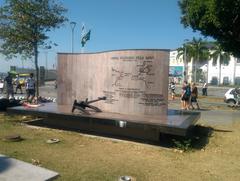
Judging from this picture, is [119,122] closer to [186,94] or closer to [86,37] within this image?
[186,94]

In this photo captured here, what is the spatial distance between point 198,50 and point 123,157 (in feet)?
247

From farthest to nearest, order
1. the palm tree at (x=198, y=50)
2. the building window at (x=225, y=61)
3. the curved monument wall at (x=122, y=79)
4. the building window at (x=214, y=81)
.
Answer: the building window at (x=214, y=81) → the building window at (x=225, y=61) → the palm tree at (x=198, y=50) → the curved monument wall at (x=122, y=79)

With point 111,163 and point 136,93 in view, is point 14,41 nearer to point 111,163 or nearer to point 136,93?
point 136,93

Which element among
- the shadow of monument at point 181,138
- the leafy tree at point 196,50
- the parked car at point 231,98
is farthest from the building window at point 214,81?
the shadow of monument at point 181,138

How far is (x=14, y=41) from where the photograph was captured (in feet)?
57.0

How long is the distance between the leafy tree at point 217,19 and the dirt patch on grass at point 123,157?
267 inches

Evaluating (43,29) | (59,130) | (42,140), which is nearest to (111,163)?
(42,140)

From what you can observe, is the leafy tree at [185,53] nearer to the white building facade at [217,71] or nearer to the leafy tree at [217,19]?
the white building facade at [217,71]

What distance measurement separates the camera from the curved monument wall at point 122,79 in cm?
1129

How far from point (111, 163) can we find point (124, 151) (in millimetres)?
1283

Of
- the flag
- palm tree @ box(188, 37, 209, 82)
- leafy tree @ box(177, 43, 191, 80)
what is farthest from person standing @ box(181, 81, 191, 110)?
leafy tree @ box(177, 43, 191, 80)

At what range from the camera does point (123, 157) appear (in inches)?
338

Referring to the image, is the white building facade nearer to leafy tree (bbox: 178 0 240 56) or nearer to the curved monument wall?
leafy tree (bbox: 178 0 240 56)

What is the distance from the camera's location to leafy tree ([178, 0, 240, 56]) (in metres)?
15.8
